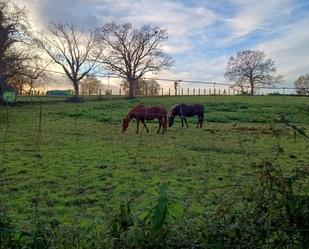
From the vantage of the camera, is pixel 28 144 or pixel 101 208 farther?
pixel 28 144

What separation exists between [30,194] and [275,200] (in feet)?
16.1

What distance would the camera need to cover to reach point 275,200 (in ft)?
9.84

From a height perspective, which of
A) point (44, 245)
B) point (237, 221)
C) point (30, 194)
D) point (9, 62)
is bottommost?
point (30, 194)

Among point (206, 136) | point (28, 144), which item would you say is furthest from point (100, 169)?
point (206, 136)

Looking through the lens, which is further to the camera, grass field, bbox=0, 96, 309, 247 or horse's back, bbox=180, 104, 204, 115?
horse's back, bbox=180, 104, 204, 115

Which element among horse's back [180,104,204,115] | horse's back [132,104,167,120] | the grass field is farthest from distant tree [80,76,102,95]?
horse's back [180,104,204,115]

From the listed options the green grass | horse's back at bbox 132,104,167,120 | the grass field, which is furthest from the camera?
horse's back at bbox 132,104,167,120

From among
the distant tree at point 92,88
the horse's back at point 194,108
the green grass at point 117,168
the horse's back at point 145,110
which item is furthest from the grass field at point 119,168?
the horse's back at point 194,108

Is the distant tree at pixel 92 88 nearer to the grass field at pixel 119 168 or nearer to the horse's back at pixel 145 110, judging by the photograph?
the grass field at pixel 119 168

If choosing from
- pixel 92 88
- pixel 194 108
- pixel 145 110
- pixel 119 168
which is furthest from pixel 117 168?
pixel 194 108

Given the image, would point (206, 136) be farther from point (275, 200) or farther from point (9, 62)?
point (9, 62)

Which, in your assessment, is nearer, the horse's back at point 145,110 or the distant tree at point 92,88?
the distant tree at point 92,88

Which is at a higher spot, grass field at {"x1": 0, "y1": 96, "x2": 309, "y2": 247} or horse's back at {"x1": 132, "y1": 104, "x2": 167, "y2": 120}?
horse's back at {"x1": 132, "y1": 104, "x2": 167, "y2": 120}

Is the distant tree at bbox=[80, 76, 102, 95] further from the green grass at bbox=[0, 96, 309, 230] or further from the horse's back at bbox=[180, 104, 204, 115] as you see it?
the horse's back at bbox=[180, 104, 204, 115]
